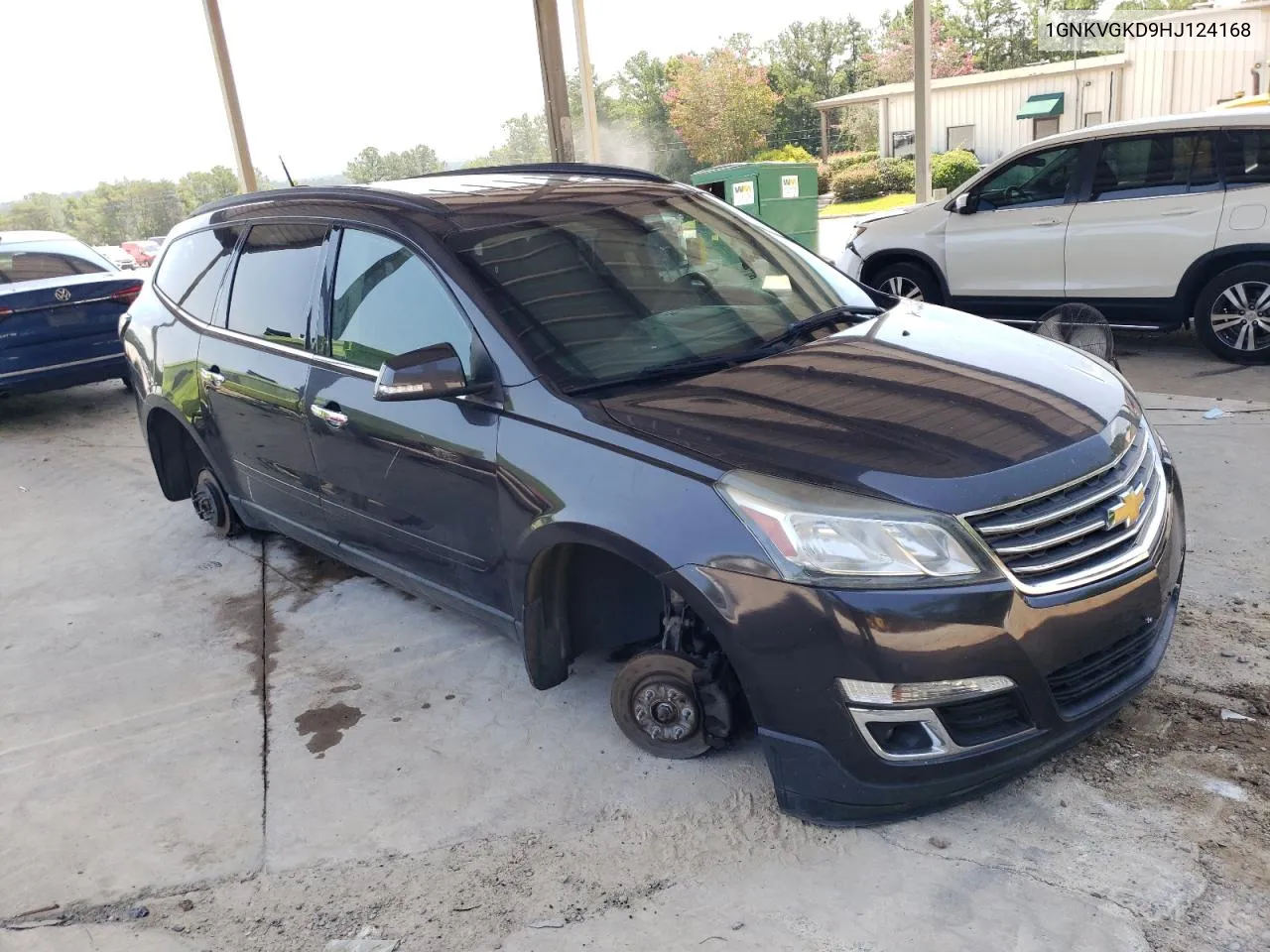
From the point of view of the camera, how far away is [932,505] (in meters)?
2.34

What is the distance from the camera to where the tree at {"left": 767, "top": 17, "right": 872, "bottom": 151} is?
3266 cm

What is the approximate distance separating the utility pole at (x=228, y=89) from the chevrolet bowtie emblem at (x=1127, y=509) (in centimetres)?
1185

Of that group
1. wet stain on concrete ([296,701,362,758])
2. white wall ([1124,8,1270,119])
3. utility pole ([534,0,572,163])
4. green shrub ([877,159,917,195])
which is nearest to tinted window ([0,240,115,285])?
utility pole ([534,0,572,163])

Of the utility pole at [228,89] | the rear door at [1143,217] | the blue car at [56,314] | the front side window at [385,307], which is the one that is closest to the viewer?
the front side window at [385,307]

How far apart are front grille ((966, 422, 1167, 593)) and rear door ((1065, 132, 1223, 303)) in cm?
494

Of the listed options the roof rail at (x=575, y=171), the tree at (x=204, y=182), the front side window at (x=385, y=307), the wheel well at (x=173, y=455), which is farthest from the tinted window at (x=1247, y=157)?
the tree at (x=204, y=182)

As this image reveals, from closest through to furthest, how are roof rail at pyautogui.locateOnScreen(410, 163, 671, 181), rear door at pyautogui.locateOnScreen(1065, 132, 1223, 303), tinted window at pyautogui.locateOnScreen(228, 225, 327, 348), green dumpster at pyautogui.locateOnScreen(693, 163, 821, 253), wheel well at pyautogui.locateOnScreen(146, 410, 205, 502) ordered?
tinted window at pyautogui.locateOnScreen(228, 225, 327, 348), roof rail at pyautogui.locateOnScreen(410, 163, 671, 181), wheel well at pyautogui.locateOnScreen(146, 410, 205, 502), rear door at pyautogui.locateOnScreen(1065, 132, 1223, 303), green dumpster at pyautogui.locateOnScreen(693, 163, 821, 253)

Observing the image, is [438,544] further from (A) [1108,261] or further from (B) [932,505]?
(A) [1108,261]

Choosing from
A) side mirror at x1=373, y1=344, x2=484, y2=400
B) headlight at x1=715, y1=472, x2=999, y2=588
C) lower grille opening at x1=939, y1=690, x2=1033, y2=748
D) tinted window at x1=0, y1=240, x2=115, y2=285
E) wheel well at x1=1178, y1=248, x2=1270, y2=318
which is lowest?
lower grille opening at x1=939, y1=690, x2=1033, y2=748

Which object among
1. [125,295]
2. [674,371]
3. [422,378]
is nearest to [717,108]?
[125,295]

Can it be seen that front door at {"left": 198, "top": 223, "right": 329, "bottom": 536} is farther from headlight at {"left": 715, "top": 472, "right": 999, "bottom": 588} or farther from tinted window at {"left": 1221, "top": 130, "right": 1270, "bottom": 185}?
tinted window at {"left": 1221, "top": 130, "right": 1270, "bottom": 185}

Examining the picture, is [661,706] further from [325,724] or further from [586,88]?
[586,88]

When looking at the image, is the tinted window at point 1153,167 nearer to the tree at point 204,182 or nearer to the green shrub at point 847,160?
the tree at point 204,182

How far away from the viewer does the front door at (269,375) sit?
3.89 meters
